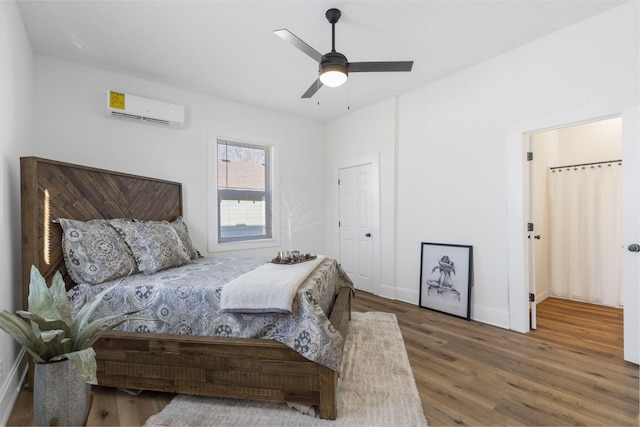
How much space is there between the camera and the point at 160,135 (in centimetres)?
367

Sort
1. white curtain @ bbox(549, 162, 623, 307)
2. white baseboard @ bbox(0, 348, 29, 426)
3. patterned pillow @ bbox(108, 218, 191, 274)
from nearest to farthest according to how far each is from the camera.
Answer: white baseboard @ bbox(0, 348, 29, 426)
patterned pillow @ bbox(108, 218, 191, 274)
white curtain @ bbox(549, 162, 623, 307)

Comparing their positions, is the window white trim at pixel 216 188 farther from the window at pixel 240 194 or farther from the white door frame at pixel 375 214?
the white door frame at pixel 375 214

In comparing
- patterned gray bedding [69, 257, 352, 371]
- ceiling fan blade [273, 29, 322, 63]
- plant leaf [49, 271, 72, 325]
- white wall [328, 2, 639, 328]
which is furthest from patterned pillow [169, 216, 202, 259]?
white wall [328, 2, 639, 328]

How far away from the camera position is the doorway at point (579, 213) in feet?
12.2

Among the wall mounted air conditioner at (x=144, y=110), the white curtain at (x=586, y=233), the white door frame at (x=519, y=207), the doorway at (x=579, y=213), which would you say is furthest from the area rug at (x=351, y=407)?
the white curtain at (x=586, y=233)

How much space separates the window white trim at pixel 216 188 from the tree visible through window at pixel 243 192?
0.30 feet

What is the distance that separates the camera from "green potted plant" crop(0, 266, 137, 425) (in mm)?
1015

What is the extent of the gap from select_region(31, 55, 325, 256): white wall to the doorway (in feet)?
10.7

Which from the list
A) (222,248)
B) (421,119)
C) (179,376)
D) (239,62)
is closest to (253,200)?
(222,248)

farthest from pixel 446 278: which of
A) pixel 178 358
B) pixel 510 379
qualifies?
pixel 178 358

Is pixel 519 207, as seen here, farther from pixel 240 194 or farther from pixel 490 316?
pixel 240 194

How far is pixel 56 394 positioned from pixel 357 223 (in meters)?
4.00

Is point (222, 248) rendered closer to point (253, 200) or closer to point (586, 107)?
point (253, 200)

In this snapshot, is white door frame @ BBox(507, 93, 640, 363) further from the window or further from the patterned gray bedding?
the window
